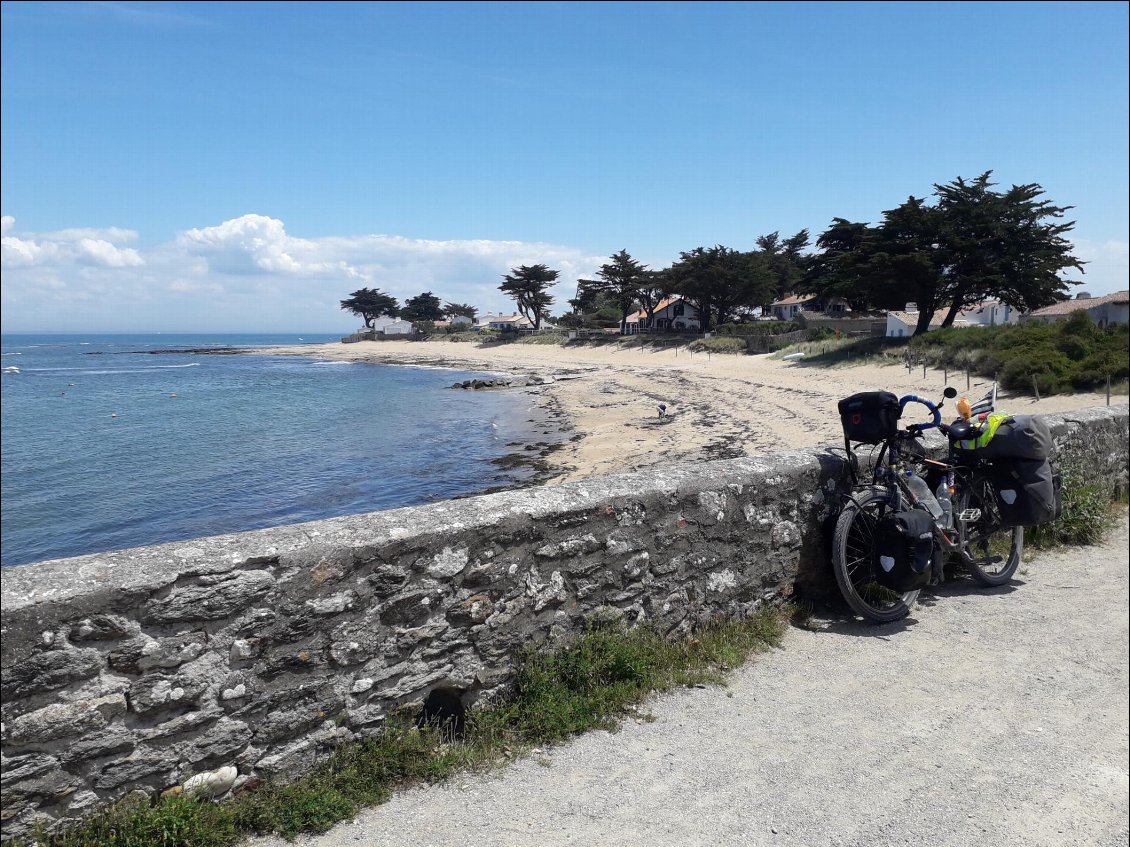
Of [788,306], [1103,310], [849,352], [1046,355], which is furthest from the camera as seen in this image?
[788,306]

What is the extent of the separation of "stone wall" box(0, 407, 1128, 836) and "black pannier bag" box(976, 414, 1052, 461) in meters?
1.83

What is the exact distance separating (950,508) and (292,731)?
157 inches

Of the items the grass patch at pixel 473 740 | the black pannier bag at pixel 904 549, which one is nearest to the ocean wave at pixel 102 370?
the grass patch at pixel 473 740

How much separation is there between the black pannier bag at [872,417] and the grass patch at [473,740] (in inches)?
47.4

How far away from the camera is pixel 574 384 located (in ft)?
148

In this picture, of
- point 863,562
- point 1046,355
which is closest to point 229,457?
point 863,562

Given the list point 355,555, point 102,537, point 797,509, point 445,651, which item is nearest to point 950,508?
point 797,509

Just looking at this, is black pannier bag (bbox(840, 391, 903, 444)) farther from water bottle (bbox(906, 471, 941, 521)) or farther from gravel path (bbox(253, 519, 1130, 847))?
gravel path (bbox(253, 519, 1130, 847))

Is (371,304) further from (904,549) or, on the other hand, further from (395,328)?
(904,549)

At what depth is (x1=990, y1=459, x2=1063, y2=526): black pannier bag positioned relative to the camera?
4809 millimetres

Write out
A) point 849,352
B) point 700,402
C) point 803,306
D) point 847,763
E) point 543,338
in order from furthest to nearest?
1. point 543,338
2. point 803,306
3. point 849,352
4. point 700,402
5. point 847,763

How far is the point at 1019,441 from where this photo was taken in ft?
15.6

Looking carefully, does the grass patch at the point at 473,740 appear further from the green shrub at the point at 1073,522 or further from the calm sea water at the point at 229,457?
the calm sea water at the point at 229,457

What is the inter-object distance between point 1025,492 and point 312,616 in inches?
175
